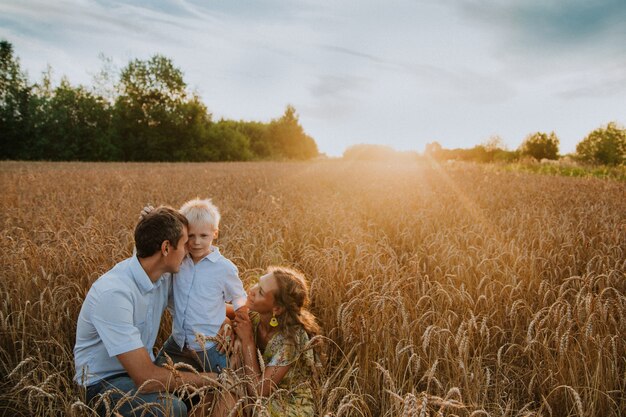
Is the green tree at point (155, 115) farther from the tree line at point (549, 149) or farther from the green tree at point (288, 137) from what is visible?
the tree line at point (549, 149)

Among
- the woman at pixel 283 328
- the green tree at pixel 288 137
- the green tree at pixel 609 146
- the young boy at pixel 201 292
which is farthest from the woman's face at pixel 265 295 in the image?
the green tree at pixel 288 137

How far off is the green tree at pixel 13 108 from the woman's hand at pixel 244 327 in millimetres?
42333

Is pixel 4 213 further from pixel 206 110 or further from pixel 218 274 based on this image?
pixel 206 110

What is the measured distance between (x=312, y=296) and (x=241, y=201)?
185 inches

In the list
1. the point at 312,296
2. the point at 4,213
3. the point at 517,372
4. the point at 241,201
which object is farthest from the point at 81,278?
the point at 241,201

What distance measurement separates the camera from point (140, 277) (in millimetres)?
2357

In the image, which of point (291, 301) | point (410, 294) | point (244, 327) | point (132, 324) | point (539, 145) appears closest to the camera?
point (132, 324)

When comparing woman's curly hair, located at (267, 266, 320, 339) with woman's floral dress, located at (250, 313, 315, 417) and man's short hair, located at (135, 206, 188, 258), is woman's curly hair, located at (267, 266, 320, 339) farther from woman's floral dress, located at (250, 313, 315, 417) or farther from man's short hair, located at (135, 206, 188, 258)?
man's short hair, located at (135, 206, 188, 258)

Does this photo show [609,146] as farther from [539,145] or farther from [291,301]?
[291,301]

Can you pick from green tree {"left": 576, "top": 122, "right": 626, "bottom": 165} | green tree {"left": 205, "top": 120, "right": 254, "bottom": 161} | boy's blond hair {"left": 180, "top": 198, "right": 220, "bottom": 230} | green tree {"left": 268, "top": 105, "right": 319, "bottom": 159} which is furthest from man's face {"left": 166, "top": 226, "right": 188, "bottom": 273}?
green tree {"left": 268, "top": 105, "right": 319, "bottom": 159}

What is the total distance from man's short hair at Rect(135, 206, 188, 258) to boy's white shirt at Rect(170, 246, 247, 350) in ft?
1.64

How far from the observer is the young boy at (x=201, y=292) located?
9.09 feet

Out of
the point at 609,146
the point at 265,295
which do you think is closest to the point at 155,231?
the point at 265,295

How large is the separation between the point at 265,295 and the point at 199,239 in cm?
69
